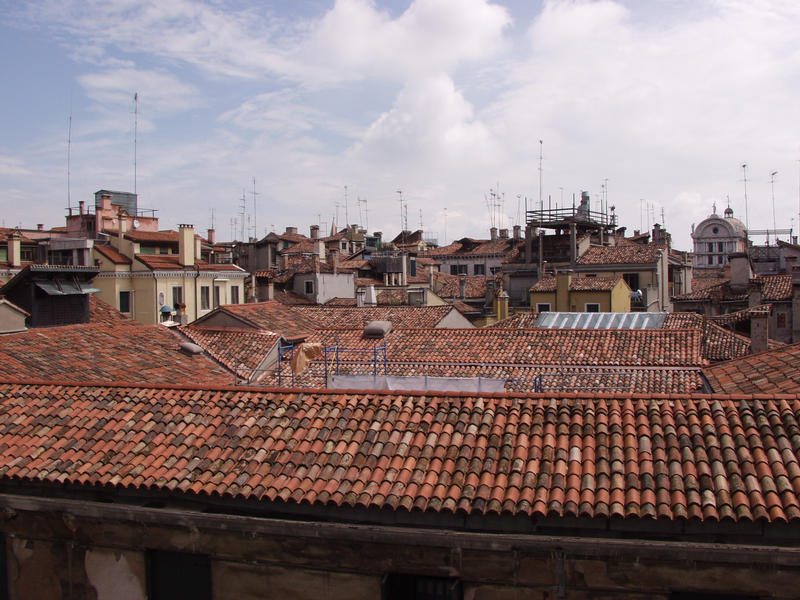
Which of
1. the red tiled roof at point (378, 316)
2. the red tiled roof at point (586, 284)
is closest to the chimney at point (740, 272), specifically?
the red tiled roof at point (586, 284)

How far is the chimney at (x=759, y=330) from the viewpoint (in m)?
22.1

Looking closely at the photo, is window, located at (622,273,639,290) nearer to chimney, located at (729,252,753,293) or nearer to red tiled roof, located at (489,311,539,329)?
chimney, located at (729,252,753,293)

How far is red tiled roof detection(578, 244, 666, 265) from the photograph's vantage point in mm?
41688

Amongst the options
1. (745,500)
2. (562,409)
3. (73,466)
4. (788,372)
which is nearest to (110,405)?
(73,466)

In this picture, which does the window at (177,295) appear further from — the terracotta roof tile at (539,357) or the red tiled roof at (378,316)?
the terracotta roof tile at (539,357)

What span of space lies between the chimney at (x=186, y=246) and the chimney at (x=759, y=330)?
2537cm

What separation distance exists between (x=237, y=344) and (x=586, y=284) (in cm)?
2228

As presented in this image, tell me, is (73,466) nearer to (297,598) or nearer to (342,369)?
(297,598)

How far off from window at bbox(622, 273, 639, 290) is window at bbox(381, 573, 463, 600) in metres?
36.5

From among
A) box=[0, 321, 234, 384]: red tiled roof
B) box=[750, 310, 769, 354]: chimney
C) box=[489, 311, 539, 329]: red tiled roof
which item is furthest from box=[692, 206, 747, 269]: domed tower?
box=[0, 321, 234, 384]: red tiled roof

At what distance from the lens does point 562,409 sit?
860 cm

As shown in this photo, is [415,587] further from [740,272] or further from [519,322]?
[740,272]

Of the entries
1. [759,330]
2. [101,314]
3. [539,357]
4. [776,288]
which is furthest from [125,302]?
[776,288]

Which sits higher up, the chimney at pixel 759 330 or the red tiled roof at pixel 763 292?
the red tiled roof at pixel 763 292
